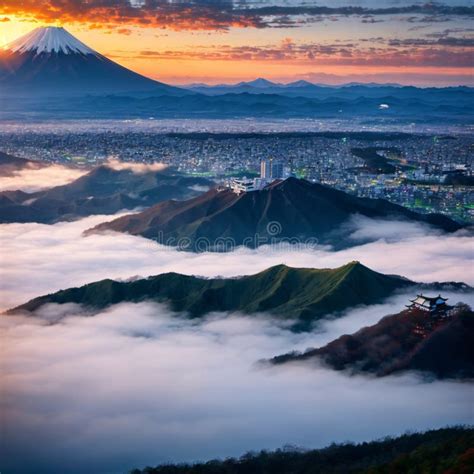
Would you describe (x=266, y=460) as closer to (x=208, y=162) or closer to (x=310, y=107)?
(x=208, y=162)

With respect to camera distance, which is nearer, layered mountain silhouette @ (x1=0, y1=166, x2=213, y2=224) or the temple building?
the temple building

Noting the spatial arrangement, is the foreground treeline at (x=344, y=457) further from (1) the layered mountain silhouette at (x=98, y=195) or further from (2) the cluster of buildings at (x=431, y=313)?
(1) the layered mountain silhouette at (x=98, y=195)

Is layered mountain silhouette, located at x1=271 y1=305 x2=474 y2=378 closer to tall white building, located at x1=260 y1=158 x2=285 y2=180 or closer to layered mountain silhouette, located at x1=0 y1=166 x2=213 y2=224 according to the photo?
tall white building, located at x1=260 y1=158 x2=285 y2=180

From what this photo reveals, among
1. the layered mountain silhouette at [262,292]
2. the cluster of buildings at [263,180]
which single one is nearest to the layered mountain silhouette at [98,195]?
the cluster of buildings at [263,180]

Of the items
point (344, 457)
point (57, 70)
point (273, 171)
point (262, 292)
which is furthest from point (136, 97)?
point (344, 457)

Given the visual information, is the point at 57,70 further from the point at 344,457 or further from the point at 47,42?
the point at 344,457

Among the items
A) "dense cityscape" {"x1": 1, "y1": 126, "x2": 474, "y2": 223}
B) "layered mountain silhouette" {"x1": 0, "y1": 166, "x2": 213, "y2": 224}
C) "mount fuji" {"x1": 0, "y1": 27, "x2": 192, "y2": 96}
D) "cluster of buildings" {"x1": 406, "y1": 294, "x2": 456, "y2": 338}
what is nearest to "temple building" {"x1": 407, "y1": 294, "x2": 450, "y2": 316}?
"cluster of buildings" {"x1": 406, "y1": 294, "x2": 456, "y2": 338}
